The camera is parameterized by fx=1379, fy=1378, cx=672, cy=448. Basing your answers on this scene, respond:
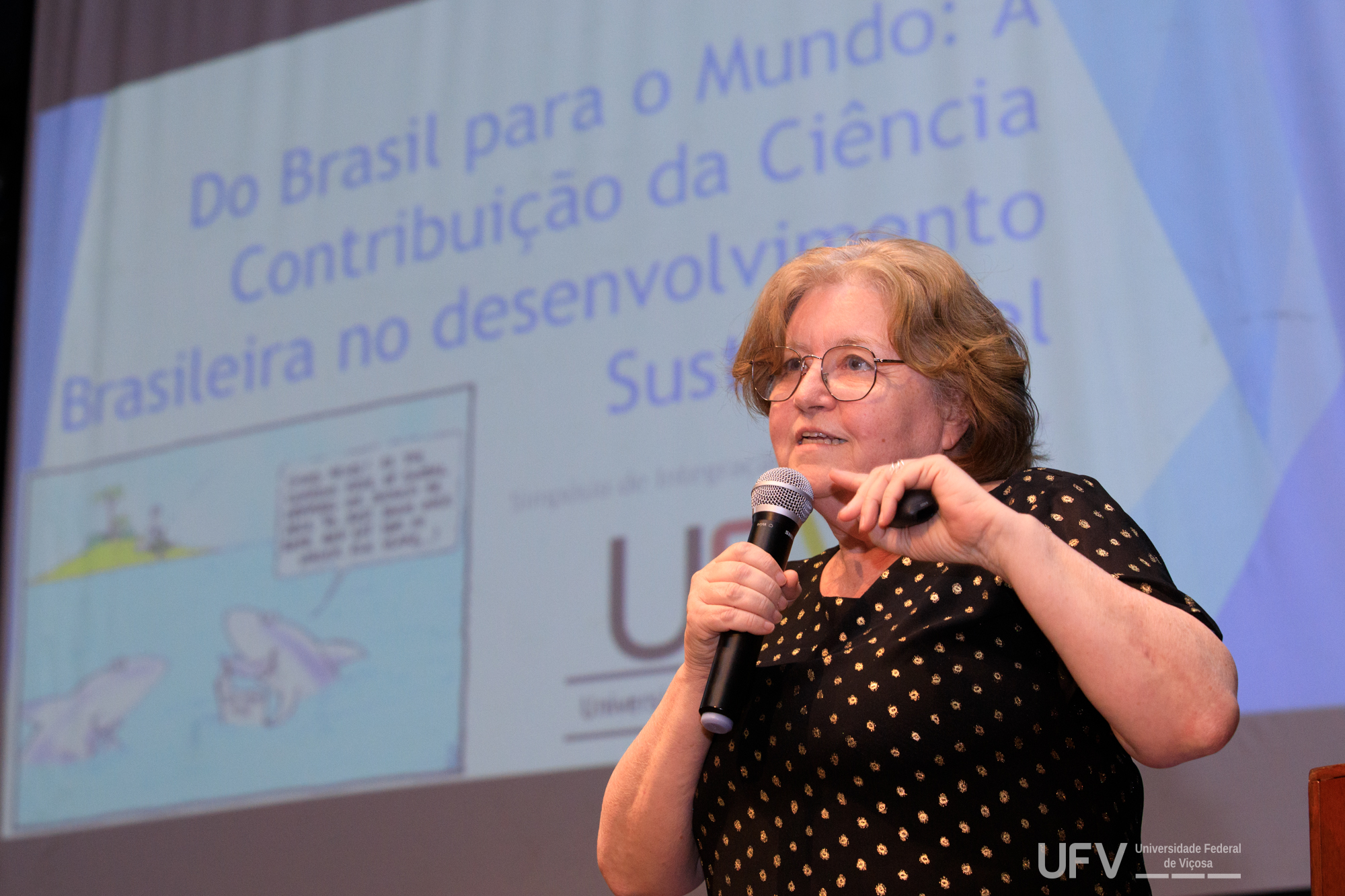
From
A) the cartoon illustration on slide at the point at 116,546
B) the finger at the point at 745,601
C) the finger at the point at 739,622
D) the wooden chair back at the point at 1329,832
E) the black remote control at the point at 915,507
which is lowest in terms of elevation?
the wooden chair back at the point at 1329,832

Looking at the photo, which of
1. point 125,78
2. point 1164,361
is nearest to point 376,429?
point 125,78

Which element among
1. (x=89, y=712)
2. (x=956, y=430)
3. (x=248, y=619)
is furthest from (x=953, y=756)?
(x=89, y=712)

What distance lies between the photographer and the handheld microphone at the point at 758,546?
1.29 metres

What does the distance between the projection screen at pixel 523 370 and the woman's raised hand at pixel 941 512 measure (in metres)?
1.14

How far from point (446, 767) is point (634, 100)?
1560 millimetres

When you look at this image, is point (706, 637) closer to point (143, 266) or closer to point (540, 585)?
point (540, 585)

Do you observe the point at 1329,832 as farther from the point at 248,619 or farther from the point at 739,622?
the point at 248,619

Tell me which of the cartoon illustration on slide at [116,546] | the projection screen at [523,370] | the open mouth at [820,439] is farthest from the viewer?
the cartoon illustration on slide at [116,546]

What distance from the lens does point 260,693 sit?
318 centimetres

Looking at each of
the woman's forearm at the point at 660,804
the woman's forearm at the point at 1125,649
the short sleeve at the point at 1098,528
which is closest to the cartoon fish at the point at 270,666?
the woman's forearm at the point at 660,804

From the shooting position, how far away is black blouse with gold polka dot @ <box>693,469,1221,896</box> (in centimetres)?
131

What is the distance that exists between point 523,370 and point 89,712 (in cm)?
141

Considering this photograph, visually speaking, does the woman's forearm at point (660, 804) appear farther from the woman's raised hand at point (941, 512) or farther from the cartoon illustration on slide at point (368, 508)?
the cartoon illustration on slide at point (368, 508)

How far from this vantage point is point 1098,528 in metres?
1.36
